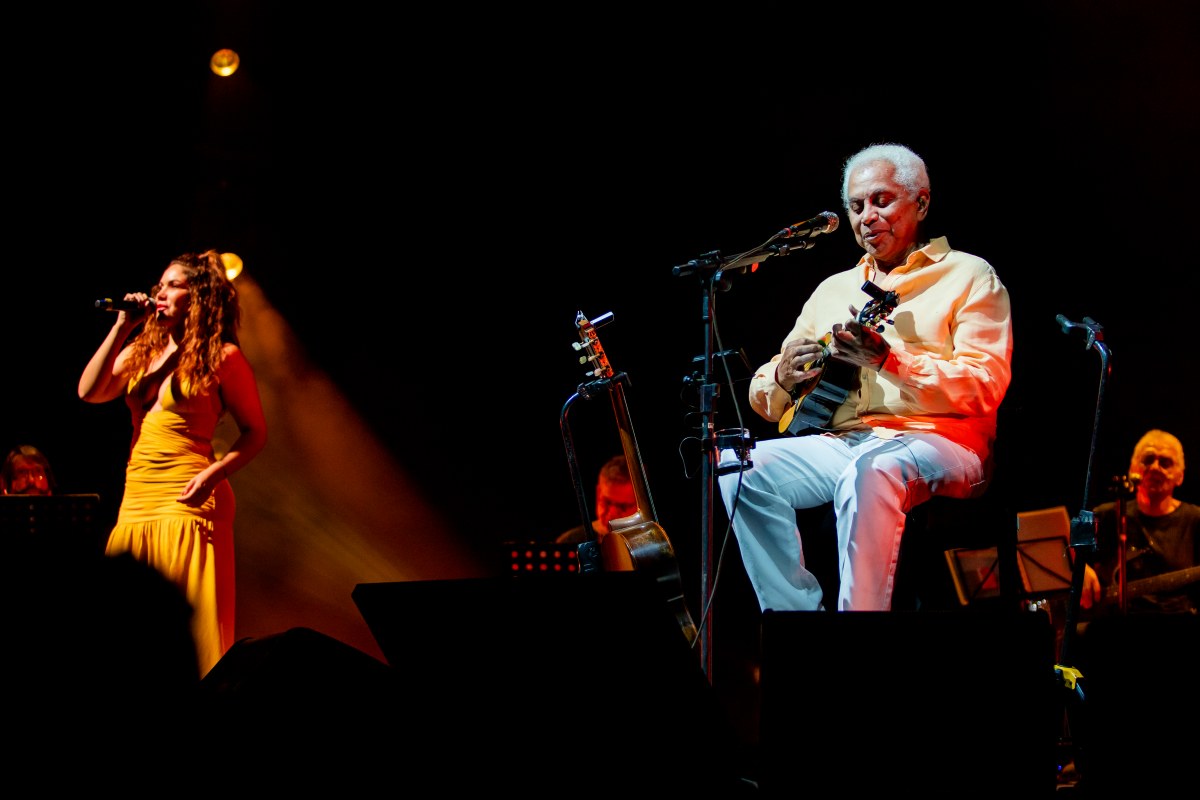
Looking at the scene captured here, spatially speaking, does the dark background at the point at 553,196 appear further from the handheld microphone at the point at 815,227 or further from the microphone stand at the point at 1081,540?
the handheld microphone at the point at 815,227

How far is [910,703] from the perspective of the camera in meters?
1.79

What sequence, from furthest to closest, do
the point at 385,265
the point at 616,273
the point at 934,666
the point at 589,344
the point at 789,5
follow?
the point at 385,265 < the point at 616,273 < the point at 789,5 < the point at 589,344 < the point at 934,666

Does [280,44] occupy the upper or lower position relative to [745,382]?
upper

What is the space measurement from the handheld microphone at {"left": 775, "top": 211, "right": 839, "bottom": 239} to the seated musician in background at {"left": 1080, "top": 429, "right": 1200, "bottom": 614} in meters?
2.55

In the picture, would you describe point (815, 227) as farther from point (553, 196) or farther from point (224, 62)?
point (224, 62)

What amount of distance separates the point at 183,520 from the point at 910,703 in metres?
2.60

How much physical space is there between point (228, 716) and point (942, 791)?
1202 mm

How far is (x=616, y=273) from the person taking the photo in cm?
517

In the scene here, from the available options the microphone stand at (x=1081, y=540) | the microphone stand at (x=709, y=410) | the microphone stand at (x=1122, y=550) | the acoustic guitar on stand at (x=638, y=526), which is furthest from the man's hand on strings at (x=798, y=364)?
the microphone stand at (x=1122, y=550)

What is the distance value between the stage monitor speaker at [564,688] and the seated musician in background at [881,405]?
44.4 inches

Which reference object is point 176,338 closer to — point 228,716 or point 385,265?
point 385,265

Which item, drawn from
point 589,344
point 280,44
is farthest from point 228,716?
point 280,44

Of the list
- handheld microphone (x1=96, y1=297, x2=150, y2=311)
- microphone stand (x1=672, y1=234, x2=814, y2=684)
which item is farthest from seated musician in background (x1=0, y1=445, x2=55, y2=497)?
microphone stand (x1=672, y1=234, x2=814, y2=684)

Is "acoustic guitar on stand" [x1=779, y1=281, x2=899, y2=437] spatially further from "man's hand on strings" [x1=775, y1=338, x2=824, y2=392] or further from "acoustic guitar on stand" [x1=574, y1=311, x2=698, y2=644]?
"acoustic guitar on stand" [x1=574, y1=311, x2=698, y2=644]
